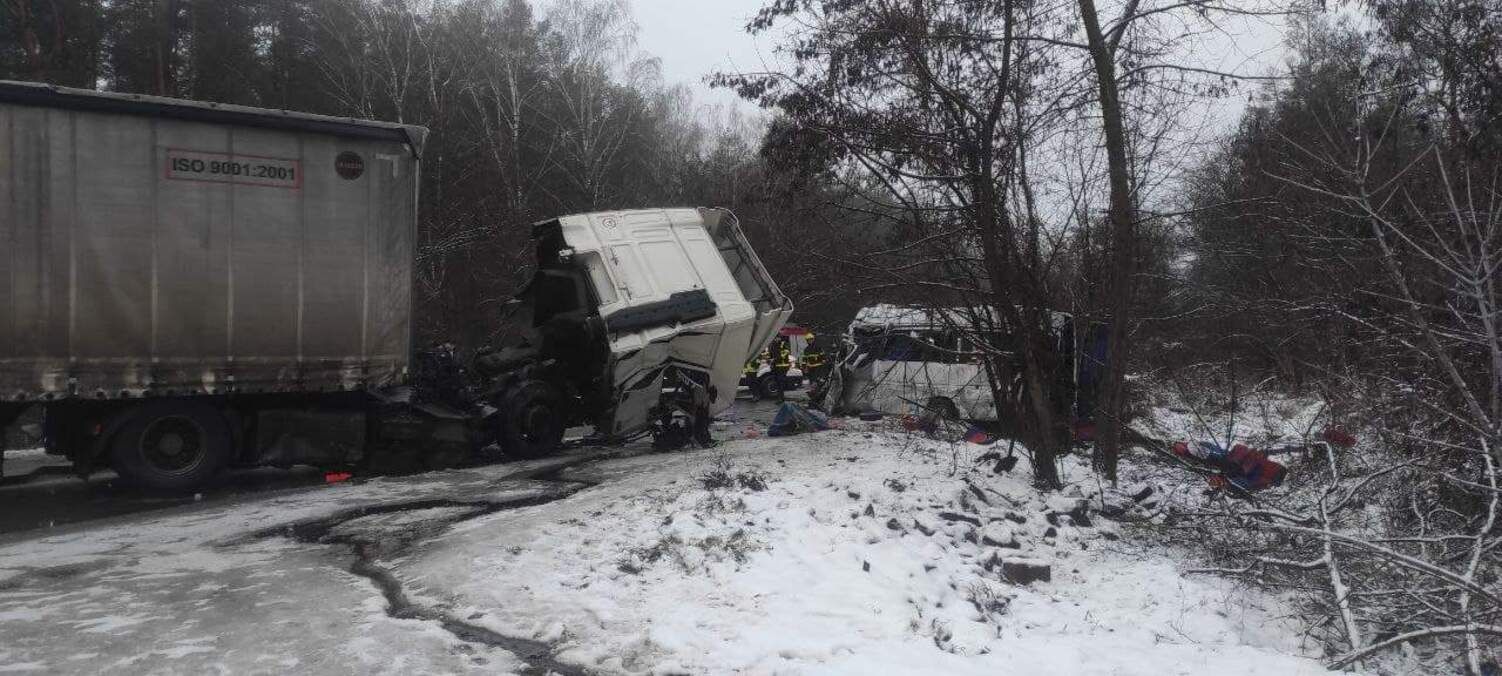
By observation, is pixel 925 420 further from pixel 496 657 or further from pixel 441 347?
pixel 496 657

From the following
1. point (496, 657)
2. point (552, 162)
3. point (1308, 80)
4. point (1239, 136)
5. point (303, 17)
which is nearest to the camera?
point (496, 657)

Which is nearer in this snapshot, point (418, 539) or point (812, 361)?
point (418, 539)

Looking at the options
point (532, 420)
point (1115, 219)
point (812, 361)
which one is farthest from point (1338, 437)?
point (812, 361)

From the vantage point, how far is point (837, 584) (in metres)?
4.98

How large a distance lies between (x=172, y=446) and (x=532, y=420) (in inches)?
135

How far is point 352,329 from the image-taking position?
29.3 ft

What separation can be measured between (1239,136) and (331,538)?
27.7 feet

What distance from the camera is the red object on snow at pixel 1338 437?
7145 millimetres

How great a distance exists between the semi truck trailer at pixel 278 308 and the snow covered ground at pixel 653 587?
1.25 meters

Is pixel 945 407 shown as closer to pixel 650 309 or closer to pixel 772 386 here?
pixel 650 309

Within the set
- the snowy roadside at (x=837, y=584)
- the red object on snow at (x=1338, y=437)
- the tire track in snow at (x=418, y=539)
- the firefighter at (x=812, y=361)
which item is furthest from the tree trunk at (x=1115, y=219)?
the firefighter at (x=812, y=361)

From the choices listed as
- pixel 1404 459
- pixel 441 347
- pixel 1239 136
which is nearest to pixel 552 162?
pixel 441 347

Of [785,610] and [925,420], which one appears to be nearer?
[785,610]

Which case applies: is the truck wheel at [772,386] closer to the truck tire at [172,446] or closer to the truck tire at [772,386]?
the truck tire at [772,386]
